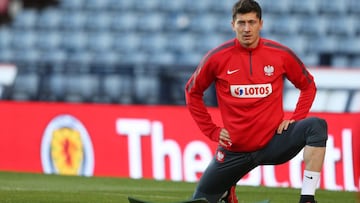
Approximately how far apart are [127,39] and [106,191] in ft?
33.6

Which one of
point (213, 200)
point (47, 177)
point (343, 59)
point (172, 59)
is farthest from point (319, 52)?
point (213, 200)

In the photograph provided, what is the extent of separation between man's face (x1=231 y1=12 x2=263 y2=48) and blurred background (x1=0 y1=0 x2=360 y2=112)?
882 cm

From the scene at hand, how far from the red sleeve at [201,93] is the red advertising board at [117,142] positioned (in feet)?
18.5

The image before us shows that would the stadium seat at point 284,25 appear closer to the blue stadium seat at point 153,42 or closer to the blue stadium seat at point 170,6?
the blue stadium seat at point 170,6

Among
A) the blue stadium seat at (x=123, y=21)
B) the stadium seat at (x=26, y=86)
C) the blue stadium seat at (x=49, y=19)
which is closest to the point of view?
the stadium seat at (x=26, y=86)

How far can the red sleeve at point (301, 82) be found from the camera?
743cm

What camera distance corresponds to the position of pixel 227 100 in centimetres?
748

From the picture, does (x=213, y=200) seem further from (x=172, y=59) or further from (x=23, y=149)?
(x=172, y=59)

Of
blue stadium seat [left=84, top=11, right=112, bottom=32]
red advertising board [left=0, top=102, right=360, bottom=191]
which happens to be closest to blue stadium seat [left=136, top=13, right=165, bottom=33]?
blue stadium seat [left=84, top=11, right=112, bottom=32]

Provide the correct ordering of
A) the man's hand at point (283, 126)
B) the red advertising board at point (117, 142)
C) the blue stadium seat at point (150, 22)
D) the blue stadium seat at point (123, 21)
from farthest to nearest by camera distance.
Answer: the blue stadium seat at point (123, 21) → the blue stadium seat at point (150, 22) → the red advertising board at point (117, 142) → the man's hand at point (283, 126)

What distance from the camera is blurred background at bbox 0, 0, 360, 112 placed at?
16.6 metres

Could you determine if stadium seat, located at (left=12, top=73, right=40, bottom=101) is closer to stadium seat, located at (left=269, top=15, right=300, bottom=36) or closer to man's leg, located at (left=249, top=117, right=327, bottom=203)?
stadium seat, located at (left=269, top=15, right=300, bottom=36)

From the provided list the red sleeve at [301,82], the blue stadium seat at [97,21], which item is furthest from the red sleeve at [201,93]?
the blue stadium seat at [97,21]

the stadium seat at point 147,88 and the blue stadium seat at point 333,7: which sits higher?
the blue stadium seat at point 333,7
